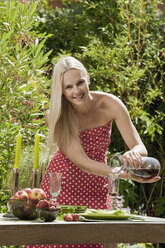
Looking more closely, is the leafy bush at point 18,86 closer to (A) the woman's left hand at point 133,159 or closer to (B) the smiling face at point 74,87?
(B) the smiling face at point 74,87

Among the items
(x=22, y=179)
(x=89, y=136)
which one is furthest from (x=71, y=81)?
(x=22, y=179)

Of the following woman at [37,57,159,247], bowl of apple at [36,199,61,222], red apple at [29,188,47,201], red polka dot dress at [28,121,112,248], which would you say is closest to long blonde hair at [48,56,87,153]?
woman at [37,57,159,247]

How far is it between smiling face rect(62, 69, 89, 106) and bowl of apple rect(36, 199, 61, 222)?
33.2 inches

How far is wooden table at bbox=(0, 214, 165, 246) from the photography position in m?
1.58

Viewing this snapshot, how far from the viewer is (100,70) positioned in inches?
214

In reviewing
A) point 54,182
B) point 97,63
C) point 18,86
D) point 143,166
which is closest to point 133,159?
point 143,166

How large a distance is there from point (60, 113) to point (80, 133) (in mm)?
266

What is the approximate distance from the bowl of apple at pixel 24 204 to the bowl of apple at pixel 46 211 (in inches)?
2.3

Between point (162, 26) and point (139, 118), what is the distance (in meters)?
1.50

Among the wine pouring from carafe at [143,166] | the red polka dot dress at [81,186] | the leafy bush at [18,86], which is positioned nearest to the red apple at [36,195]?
the wine pouring from carafe at [143,166]

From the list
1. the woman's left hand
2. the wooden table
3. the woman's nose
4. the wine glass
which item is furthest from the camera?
the woman's nose

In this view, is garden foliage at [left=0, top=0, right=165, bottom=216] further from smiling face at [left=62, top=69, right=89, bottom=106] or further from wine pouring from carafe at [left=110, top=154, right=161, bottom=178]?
wine pouring from carafe at [left=110, top=154, right=161, bottom=178]

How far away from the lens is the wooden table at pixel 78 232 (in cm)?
158

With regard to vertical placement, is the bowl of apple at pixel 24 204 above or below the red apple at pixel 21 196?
below
